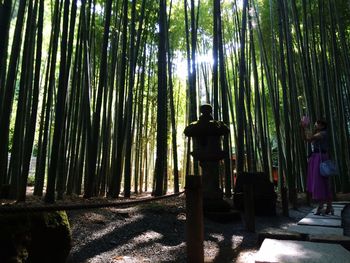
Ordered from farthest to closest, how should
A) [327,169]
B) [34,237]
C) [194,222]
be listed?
[327,169], [194,222], [34,237]

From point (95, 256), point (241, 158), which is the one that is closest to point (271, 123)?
point (241, 158)

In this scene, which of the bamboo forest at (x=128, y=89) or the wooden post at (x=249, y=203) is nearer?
the wooden post at (x=249, y=203)

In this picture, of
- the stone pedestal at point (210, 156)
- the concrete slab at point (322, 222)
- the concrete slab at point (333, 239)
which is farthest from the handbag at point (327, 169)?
the concrete slab at point (333, 239)

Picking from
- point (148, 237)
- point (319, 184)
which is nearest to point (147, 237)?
point (148, 237)

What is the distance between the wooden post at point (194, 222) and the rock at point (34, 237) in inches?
25.9

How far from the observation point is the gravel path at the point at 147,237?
2218 millimetres

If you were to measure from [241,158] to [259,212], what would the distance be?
80cm

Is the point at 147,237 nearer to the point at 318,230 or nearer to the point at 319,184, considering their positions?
the point at 318,230

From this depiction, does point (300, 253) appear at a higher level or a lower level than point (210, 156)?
lower

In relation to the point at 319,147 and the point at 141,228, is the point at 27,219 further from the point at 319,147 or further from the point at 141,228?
the point at 319,147

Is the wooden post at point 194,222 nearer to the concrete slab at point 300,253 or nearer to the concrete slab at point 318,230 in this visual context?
the concrete slab at point 300,253

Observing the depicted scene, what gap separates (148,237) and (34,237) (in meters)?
1.32

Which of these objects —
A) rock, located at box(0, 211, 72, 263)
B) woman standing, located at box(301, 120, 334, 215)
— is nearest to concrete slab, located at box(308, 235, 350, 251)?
woman standing, located at box(301, 120, 334, 215)

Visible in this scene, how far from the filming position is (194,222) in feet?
5.79
